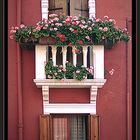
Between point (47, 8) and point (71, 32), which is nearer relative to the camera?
point (71, 32)

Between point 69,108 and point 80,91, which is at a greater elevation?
point 80,91

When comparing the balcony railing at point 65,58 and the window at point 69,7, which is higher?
the window at point 69,7

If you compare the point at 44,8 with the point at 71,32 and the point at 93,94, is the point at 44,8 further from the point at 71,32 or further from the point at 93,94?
the point at 93,94

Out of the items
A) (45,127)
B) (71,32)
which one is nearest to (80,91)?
(45,127)

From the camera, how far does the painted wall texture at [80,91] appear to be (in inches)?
234

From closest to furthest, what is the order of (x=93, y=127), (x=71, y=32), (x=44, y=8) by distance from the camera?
(x=71, y=32), (x=93, y=127), (x=44, y=8)

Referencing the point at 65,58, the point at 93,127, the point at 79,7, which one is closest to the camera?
the point at 65,58

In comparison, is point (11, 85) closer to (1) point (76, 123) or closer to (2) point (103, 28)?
(1) point (76, 123)

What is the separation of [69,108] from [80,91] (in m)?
0.33

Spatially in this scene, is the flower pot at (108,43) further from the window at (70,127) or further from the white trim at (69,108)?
the window at (70,127)

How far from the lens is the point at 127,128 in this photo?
19.6 feet

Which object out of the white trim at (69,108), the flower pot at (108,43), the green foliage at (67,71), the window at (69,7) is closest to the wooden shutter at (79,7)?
the window at (69,7)

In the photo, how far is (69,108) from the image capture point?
5.90 m

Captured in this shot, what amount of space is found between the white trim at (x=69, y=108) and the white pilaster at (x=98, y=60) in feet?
1.83
